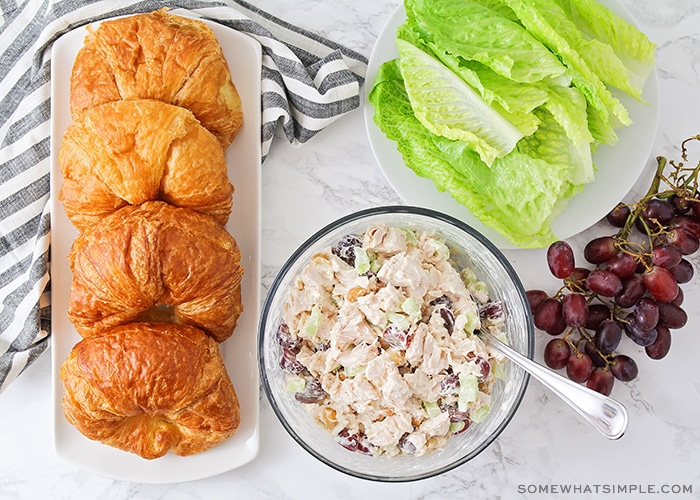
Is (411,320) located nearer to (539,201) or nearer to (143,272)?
(539,201)

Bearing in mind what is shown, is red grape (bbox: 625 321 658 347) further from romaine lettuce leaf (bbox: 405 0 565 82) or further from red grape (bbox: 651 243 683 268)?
romaine lettuce leaf (bbox: 405 0 565 82)

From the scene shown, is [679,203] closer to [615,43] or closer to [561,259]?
[561,259]

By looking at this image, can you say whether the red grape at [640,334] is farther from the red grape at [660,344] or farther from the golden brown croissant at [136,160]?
the golden brown croissant at [136,160]

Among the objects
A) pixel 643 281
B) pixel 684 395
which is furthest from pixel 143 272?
pixel 684 395

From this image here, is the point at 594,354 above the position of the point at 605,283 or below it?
below

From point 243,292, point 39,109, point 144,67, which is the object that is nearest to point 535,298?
point 243,292

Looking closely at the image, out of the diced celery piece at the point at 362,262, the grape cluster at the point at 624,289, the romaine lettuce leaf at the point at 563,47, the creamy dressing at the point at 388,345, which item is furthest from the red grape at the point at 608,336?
the diced celery piece at the point at 362,262

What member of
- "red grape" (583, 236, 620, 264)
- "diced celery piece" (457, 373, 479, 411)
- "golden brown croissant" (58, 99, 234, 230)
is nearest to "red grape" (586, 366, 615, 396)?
"red grape" (583, 236, 620, 264)
